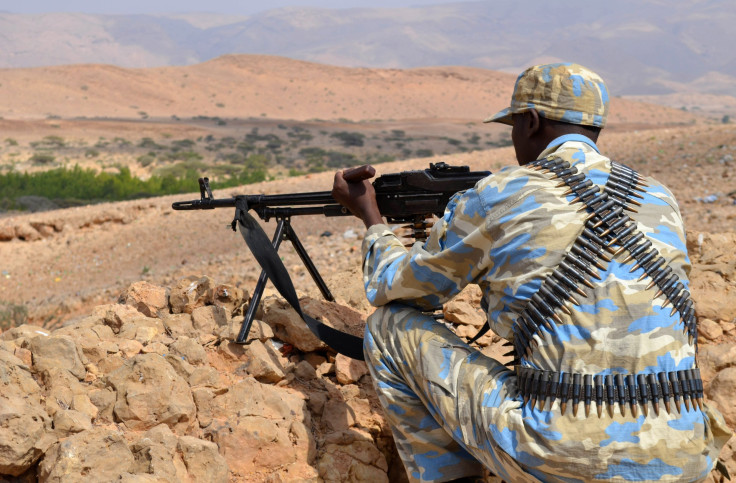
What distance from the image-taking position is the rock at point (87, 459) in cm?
228

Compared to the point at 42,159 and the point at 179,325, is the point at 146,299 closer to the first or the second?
the point at 179,325

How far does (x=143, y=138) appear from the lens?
95.2 ft

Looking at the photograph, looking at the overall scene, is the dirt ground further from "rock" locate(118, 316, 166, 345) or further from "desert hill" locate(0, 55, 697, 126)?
"desert hill" locate(0, 55, 697, 126)

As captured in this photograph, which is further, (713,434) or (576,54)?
(576,54)

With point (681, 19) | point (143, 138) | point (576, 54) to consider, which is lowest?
point (143, 138)

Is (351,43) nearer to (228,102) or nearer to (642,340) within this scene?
(228,102)

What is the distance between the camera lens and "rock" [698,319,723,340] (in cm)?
342

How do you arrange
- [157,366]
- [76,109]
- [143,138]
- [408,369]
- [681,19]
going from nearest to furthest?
[408,369] < [157,366] < [143,138] < [76,109] < [681,19]

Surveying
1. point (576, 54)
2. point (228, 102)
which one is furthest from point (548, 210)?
point (576, 54)

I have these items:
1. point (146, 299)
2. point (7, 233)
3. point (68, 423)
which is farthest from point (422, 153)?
point (68, 423)

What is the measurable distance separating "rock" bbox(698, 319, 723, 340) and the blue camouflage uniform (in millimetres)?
1609

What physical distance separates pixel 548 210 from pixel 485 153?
37.0 feet

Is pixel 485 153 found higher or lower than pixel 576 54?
lower

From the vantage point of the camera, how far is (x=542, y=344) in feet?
6.22
